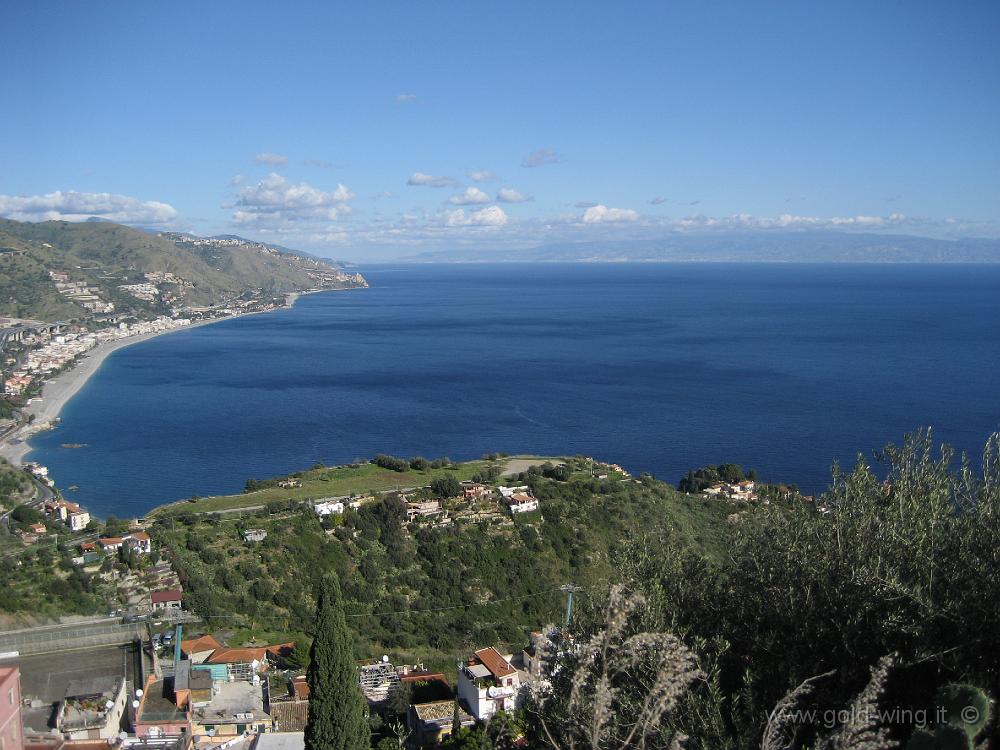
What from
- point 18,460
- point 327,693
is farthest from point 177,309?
point 327,693

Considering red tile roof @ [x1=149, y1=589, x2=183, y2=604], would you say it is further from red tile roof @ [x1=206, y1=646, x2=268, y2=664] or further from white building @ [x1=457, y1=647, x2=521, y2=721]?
white building @ [x1=457, y1=647, x2=521, y2=721]

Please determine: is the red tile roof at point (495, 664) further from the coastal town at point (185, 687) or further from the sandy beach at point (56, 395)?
the sandy beach at point (56, 395)

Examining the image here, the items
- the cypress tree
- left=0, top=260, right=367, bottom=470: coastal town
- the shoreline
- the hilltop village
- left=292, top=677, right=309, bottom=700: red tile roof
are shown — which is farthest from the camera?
left=0, top=260, right=367, bottom=470: coastal town

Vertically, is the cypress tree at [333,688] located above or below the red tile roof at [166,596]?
above

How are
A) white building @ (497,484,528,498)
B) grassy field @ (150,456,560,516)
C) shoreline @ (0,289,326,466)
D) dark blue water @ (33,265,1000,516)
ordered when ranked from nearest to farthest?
1. white building @ (497,484,528,498)
2. grassy field @ (150,456,560,516)
3. dark blue water @ (33,265,1000,516)
4. shoreline @ (0,289,326,466)

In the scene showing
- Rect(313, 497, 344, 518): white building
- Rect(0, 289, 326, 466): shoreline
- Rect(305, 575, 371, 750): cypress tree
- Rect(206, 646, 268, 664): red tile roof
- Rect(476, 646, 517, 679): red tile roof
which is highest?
Rect(305, 575, 371, 750): cypress tree

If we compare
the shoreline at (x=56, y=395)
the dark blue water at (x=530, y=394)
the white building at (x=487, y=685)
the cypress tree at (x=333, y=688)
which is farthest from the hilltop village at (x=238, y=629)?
the shoreline at (x=56, y=395)

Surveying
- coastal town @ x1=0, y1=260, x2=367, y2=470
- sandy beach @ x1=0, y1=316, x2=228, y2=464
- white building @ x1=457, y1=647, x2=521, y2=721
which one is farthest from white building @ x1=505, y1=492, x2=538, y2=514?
Result: coastal town @ x1=0, y1=260, x2=367, y2=470
